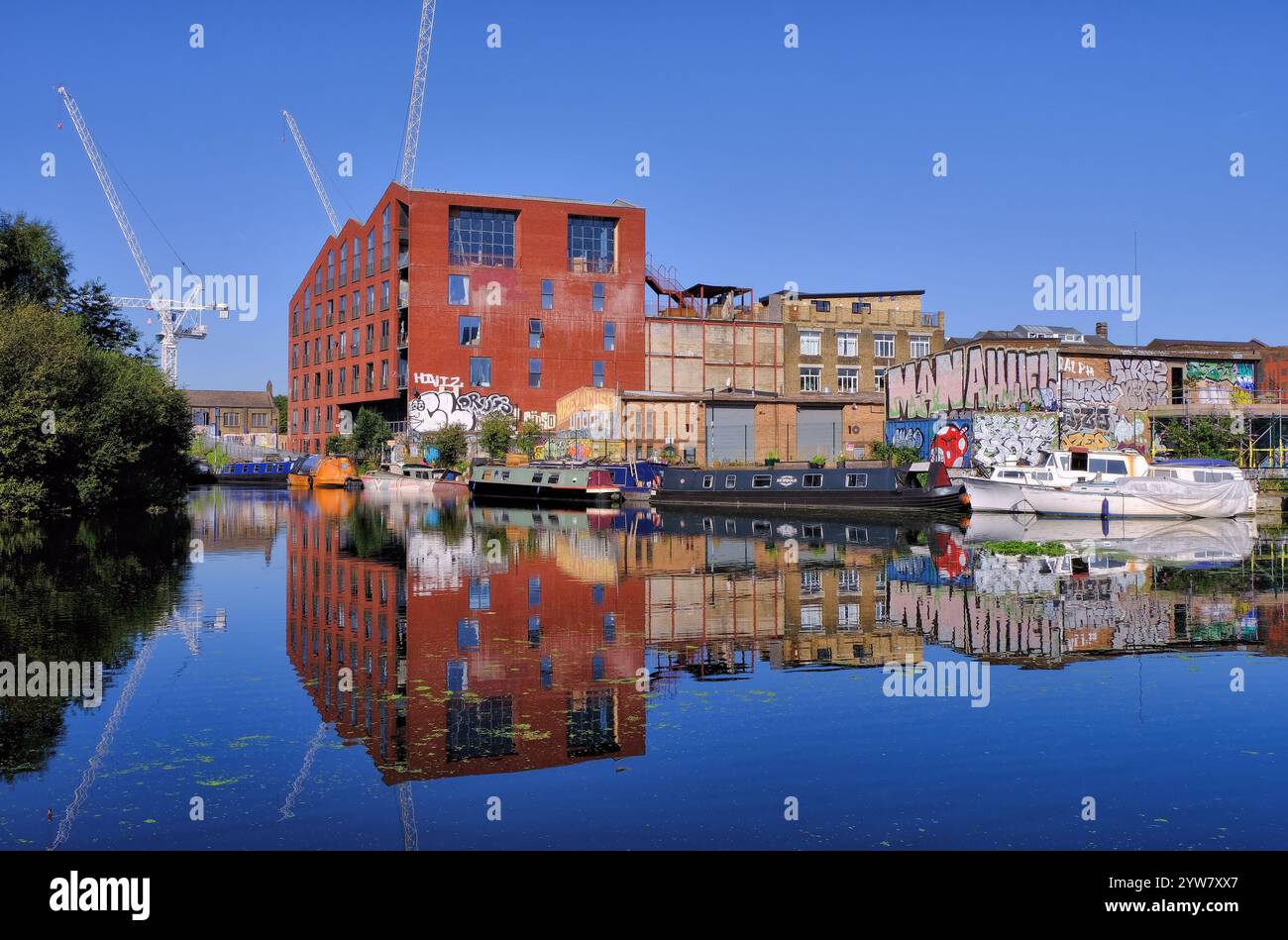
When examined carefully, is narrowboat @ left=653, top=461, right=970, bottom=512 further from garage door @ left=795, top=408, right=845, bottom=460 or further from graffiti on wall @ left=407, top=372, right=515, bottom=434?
graffiti on wall @ left=407, top=372, right=515, bottom=434

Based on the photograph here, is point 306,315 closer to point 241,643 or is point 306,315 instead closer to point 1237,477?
point 1237,477

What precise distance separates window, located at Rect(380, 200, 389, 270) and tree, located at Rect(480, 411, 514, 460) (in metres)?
15.0

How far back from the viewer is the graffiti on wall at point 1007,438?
183 feet

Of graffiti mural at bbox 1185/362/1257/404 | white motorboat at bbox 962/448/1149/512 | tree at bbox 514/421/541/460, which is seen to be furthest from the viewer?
tree at bbox 514/421/541/460

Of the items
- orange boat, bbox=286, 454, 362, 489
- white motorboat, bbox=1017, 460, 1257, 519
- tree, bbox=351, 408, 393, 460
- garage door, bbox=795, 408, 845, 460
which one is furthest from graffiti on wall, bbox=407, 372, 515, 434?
white motorboat, bbox=1017, 460, 1257, 519

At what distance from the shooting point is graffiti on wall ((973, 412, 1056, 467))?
55.8 m

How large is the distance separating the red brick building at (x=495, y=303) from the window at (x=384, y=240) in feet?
0.23

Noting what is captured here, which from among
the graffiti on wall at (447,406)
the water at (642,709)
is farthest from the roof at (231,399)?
the water at (642,709)

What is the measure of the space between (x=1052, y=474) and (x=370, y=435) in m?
50.1

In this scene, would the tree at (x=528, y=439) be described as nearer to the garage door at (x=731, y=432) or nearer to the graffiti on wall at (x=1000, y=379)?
the garage door at (x=731, y=432)

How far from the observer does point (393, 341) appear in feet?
248

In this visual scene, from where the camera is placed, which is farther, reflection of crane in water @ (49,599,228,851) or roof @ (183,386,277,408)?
roof @ (183,386,277,408)
